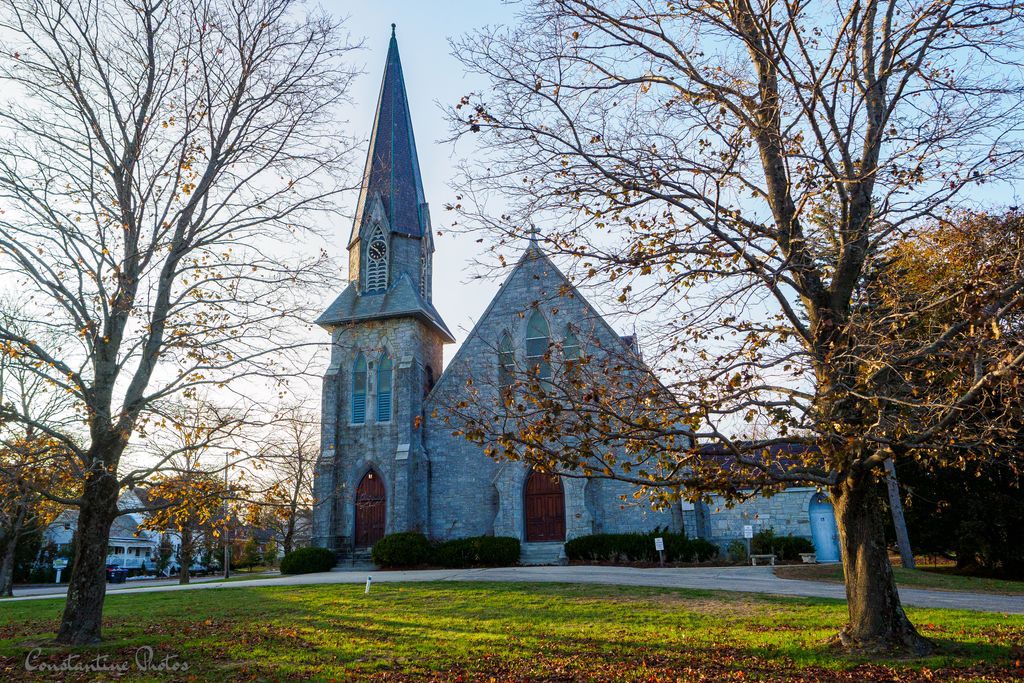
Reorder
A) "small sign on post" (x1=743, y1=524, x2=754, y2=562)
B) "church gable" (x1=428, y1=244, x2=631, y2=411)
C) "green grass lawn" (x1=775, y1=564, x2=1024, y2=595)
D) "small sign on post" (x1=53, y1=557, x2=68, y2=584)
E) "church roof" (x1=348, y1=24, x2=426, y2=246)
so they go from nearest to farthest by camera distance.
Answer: "green grass lawn" (x1=775, y1=564, x2=1024, y2=595)
"small sign on post" (x1=743, y1=524, x2=754, y2=562)
"church gable" (x1=428, y1=244, x2=631, y2=411)
"church roof" (x1=348, y1=24, x2=426, y2=246)
"small sign on post" (x1=53, y1=557, x2=68, y2=584)

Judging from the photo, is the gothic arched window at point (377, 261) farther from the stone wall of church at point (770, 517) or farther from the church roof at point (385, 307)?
the stone wall of church at point (770, 517)

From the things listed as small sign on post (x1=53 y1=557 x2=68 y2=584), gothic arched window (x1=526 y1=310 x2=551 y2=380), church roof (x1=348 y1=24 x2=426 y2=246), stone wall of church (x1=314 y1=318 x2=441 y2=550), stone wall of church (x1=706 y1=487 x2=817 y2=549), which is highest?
church roof (x1=348 y1=24 x2=426 y2=246)

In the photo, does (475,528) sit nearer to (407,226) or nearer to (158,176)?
(407,226)

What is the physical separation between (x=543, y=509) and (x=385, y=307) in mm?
10253

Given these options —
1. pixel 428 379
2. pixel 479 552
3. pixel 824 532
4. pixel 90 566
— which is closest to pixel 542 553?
pixel 479 552

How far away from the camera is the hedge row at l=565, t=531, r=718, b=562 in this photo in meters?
22.7

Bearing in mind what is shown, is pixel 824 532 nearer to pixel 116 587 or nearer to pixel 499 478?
pixel 499 478

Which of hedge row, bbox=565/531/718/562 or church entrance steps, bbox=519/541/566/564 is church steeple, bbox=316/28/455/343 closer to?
church entrance steps, bbox=519/541/566/564

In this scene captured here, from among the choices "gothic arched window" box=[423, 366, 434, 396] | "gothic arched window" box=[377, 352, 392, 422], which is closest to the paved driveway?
"gothic arched window" box=[377, 352, 392, 422]

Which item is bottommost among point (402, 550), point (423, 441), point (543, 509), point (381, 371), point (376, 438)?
point (402, 550)

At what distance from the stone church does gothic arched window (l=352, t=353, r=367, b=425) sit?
0.14 feet

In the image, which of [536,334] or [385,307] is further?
[385,307]

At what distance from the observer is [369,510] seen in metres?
27.5

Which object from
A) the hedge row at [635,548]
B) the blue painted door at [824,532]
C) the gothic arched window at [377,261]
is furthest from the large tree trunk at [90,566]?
the blue painted door at [824,532]
